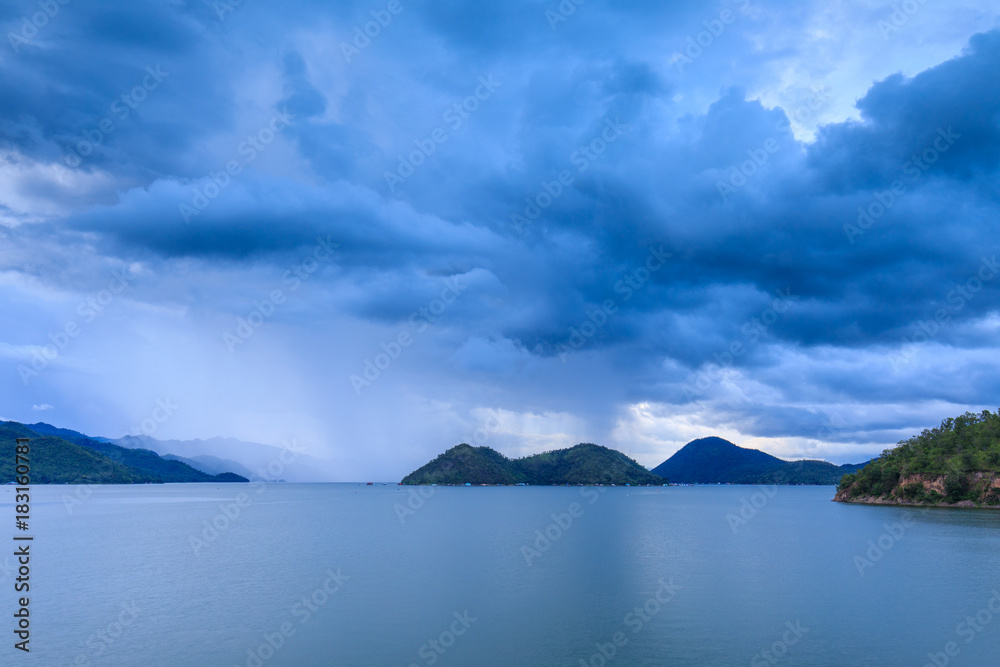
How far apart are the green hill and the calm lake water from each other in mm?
76302

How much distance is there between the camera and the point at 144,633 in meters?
36.6

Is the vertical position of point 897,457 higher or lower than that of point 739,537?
higher

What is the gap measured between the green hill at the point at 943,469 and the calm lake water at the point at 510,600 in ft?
250

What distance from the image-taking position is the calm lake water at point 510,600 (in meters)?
32.8

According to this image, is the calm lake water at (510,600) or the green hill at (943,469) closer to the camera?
the calm lake water at (510,600)

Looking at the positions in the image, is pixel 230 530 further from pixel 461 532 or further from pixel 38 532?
pixel 461 532

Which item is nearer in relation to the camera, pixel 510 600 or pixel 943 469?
pixel 510 600

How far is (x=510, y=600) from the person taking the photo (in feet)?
148

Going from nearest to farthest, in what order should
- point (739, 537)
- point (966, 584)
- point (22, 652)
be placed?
point (22, 652) → point (966, 584) → point (739, 537)

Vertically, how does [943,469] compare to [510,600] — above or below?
above

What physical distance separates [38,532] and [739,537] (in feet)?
383

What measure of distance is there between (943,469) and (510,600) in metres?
161

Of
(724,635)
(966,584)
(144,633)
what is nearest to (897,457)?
(966,584)

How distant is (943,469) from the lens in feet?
496
